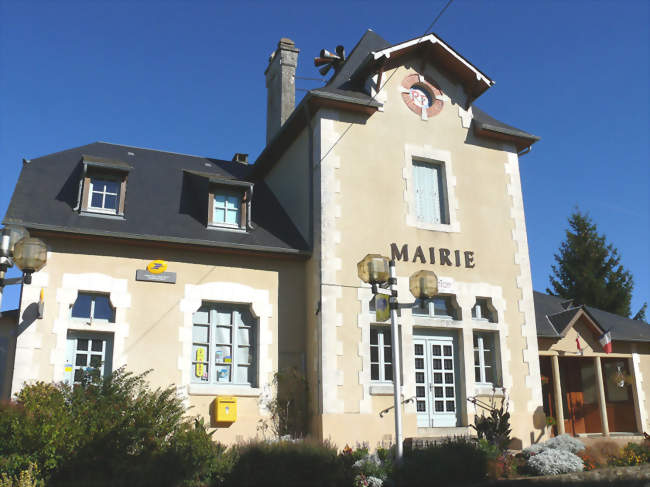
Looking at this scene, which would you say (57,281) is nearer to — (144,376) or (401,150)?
(144,376)

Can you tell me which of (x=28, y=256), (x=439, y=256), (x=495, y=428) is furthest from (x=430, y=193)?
(x=28, y=256)

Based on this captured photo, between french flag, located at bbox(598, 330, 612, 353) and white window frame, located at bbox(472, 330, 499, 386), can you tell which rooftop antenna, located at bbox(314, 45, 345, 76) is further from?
french flag, located at bbox(598, 330, 612, 353)

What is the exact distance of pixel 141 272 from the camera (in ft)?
38.3

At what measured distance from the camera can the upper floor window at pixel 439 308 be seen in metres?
12.9

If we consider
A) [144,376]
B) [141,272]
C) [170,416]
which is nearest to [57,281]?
[141,272]

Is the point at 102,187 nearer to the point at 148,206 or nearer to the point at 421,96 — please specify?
the point at 148,206

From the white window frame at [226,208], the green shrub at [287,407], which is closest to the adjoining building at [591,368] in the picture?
the green shrub at [287,407]

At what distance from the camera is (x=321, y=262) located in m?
12.1

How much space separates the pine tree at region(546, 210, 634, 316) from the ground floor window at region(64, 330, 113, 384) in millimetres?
21060

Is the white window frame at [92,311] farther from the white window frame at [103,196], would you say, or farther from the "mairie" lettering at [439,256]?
the "mairie" lettering at [439,256]

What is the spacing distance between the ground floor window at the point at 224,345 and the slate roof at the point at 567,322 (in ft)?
22.2

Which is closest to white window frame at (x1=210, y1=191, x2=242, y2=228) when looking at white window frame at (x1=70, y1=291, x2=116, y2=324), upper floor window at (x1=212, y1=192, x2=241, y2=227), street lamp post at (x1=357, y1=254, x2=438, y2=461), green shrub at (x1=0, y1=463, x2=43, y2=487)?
upper floor window at (x1=212, y1=192, x2=241, y2=227)

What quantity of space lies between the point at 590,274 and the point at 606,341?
1285cm

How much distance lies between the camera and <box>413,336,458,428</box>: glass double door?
40.7ft
